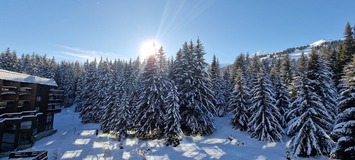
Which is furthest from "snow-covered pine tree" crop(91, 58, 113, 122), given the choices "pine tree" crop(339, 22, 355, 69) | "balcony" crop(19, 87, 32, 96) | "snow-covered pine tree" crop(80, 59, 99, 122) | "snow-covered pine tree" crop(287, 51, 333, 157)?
"pine tree" crop(339, 22, 355, 69)

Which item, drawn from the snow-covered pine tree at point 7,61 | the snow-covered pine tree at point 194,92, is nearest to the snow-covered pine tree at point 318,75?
the snow-covered pine tree at point 194,92

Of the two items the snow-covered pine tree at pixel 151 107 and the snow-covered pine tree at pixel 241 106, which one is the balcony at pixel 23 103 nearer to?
the snow-covered pine tree at pixel 151 107

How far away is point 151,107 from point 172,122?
→ 4.29 meters

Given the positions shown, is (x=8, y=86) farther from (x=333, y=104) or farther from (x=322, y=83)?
(x=333, y=104)

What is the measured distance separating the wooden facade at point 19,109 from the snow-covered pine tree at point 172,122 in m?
22.5

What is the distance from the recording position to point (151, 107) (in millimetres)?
31875

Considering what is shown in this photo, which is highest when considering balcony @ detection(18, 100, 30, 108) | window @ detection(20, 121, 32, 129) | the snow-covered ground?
balcony @ detection(18, 100, 30, 108)

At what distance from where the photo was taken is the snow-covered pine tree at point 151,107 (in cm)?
3198

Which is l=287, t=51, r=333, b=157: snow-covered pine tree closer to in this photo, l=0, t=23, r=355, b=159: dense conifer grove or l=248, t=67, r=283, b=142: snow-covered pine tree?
l=0, t=23, r=355, b=159: dense conifer grove

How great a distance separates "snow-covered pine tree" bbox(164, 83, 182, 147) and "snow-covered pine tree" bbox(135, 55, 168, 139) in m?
2.38

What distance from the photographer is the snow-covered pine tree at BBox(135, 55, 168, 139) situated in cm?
3198

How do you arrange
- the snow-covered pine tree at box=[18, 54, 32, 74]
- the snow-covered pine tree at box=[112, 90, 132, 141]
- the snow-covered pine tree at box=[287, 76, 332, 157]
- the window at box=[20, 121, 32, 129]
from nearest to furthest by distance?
the snow-covered pine tree at box=[287, 76, 332, 157] < the window at box=[20, 121, 32, 129] < the snow-covered pine tree at box=[112, 90, 132, 141] < the snow-covered pine tree at box=[18, 54, 32, 74]

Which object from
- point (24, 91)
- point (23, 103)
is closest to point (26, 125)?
point (23, 103)

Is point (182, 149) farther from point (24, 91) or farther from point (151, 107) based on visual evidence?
point (24, 91)
